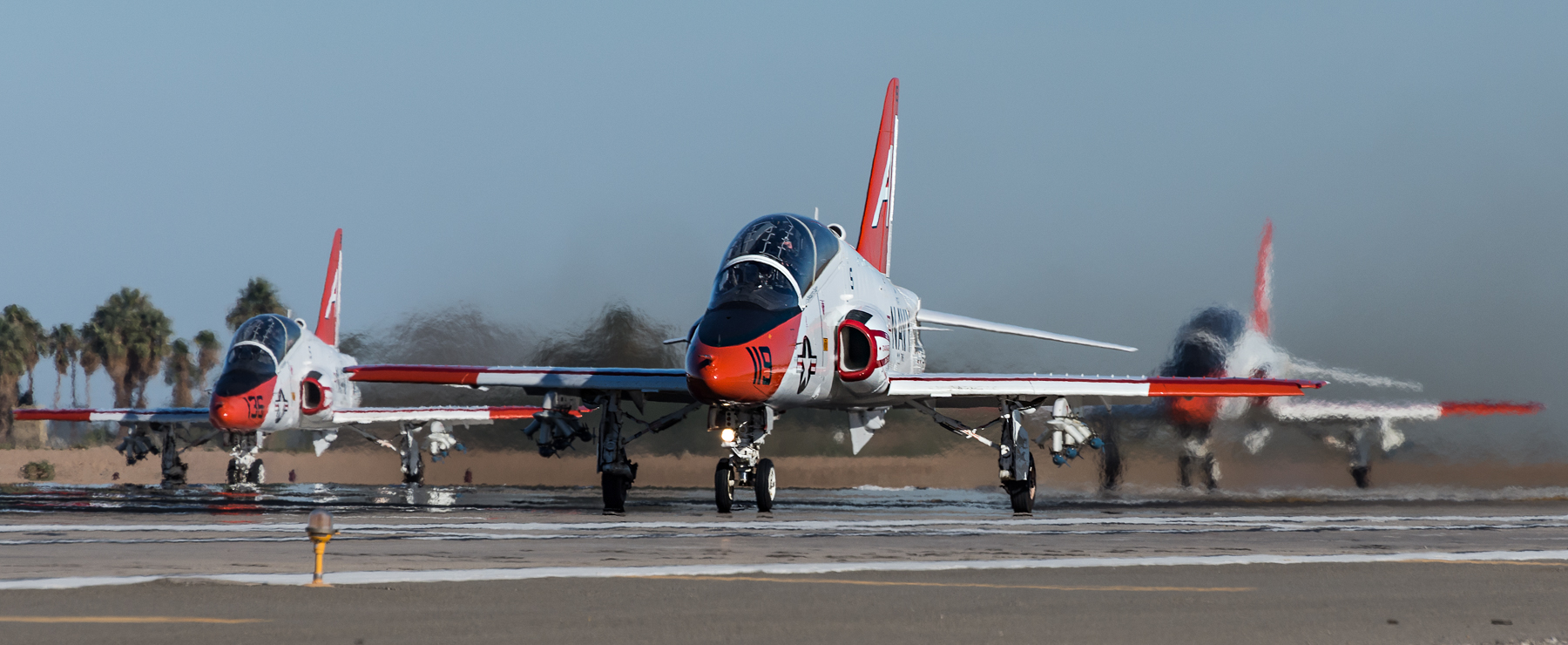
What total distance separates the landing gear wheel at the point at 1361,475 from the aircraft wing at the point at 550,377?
14150mm

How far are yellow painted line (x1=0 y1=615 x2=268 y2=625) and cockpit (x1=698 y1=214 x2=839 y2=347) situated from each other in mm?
11713

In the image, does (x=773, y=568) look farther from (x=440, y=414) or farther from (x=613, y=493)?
(x=440, y=414)

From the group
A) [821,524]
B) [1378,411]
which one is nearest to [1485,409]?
[1378,411]

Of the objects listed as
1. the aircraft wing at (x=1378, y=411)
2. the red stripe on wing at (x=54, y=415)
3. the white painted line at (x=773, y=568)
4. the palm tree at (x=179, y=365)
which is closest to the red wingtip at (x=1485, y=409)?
the aircraft wing at (x=1378, y=411)

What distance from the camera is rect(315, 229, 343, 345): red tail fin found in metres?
41.3

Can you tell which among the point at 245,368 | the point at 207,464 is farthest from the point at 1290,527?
the point at 207,464

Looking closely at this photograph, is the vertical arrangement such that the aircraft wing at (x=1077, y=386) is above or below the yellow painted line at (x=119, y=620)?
above

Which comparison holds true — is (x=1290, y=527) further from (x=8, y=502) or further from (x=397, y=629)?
(x=8, y=502)

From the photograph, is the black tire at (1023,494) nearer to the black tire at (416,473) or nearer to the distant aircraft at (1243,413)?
the distant aircraft at (1243,413)

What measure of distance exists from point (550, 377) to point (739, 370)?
5186mm

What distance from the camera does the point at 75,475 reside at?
47.2 meters

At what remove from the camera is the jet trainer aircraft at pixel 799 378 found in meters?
19.4

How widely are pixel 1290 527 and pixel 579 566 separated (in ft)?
35.4

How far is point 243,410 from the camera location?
34125 millimetres
